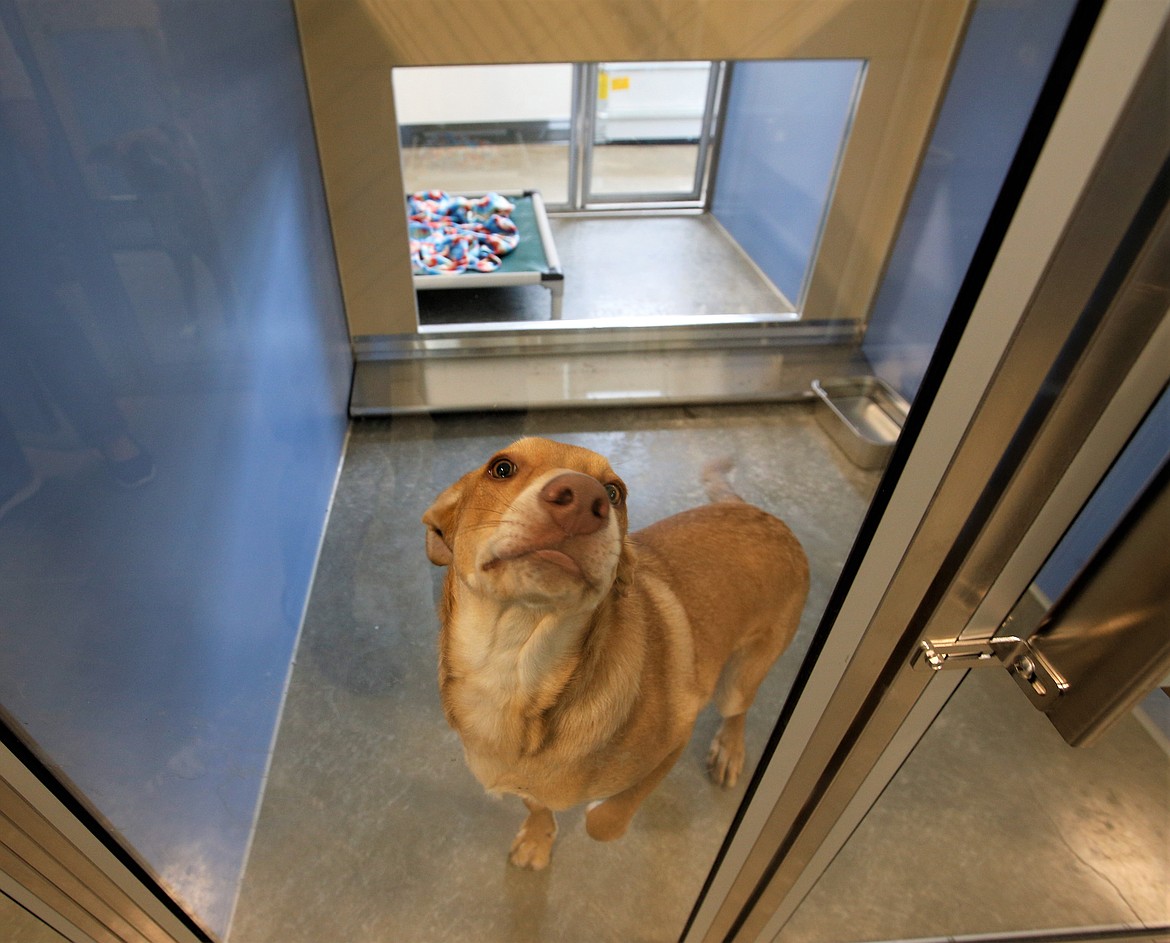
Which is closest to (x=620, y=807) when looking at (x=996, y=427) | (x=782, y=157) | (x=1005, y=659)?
(x=1005, y=659)

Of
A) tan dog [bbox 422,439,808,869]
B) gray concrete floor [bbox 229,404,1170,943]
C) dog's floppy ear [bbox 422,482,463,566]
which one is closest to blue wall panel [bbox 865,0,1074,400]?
gray concrete floor [bbox 229,404,1170,943]

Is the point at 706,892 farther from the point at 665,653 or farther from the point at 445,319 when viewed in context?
the point at 445,319

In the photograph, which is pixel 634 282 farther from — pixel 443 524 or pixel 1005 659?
pixel 1005 659

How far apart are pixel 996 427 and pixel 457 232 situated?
3752 millimetres

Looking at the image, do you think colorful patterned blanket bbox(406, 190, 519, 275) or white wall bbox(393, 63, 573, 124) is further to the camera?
colorful patterned blanket bbox(406, 190, 519, 275)

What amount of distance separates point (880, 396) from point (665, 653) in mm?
936

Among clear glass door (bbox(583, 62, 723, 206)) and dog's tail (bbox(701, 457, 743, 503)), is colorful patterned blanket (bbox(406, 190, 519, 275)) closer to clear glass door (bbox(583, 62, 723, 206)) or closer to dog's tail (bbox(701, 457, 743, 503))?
clear glass door (bbox(583, 62, 723, 206))

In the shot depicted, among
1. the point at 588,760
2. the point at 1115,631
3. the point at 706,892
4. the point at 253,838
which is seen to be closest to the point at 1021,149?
the point at 1115,631

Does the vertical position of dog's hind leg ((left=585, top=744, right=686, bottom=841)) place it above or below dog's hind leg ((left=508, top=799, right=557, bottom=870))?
above

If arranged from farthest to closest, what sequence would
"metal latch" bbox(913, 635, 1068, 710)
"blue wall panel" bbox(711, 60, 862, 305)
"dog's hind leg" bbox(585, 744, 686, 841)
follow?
"blue wall panel" bbox(711, 60, 862, 305), "dog's hind leg" bbox(585, 744, 686, 841), "metal latch" bbox(913, 635, 1068, 710)

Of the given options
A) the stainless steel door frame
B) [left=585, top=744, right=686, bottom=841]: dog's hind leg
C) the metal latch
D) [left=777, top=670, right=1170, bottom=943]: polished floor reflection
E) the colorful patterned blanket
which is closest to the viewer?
the stainless steel door frame

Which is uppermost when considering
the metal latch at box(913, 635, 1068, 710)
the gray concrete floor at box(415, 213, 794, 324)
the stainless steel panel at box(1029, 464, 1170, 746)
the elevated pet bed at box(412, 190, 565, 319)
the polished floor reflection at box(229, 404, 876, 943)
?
the stainless steel panel at box(1029, 464, 1170, 746)

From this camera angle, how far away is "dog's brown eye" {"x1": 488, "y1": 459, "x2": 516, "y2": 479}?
4.05 ft

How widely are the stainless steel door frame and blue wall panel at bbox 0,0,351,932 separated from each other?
3.69 ft
